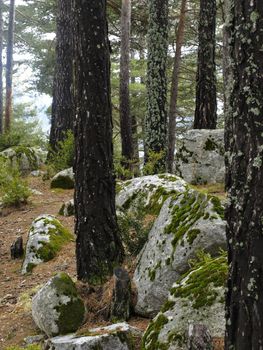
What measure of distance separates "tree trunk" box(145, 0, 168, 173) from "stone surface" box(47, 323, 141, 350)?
7696 mm

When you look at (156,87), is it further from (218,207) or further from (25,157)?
(218,207)

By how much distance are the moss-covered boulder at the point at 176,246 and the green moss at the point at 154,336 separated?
819 mm

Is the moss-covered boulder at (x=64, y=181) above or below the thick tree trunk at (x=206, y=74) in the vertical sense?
below

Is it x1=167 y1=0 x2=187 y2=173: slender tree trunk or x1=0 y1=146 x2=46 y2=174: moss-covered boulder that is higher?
x1=167 y1=0 x2=187 y2=173: slender tree trunk

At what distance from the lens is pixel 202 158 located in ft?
33.9

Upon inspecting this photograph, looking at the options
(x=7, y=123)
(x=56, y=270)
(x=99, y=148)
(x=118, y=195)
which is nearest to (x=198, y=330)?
(x=99, y=148)

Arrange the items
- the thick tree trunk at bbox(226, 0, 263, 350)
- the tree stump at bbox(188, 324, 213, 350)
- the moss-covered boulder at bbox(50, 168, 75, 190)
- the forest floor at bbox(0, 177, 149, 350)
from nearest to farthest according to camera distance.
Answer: the thick tree trunk at bbox(226, 0, 263, 350)
the tree stump at bbox(188, 324, 213, 350)
the forest floor at bbox(0, 177, 149, 350)
the moss-covered boulder at bbox(50, 168, 75, 190)

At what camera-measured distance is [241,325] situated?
2.37 meters

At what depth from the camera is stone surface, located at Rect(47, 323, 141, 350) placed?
4258 mm

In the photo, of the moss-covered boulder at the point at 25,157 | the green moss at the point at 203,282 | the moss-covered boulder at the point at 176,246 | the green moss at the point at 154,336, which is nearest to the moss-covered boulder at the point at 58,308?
the moss-covered boulder at the point at 176,246

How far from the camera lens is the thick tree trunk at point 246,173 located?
2217 millimetres

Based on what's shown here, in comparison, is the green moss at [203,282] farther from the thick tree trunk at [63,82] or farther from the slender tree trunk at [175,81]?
the slender tree trunk at [175,81]

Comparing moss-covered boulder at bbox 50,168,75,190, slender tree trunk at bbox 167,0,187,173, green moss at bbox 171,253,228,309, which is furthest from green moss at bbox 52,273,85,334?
slender tree trunk at bbox 167,0,187,173

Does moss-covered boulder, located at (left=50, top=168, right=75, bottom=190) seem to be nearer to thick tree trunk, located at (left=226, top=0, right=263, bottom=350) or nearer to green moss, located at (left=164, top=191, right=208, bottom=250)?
green moss, located at (left=164, top=191, right=208, bottom=250)
